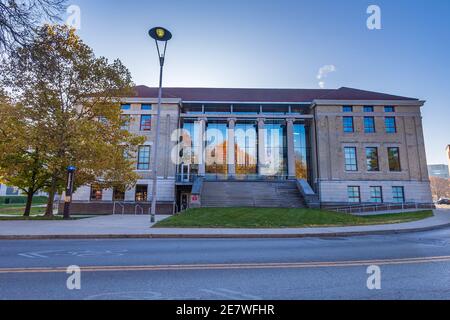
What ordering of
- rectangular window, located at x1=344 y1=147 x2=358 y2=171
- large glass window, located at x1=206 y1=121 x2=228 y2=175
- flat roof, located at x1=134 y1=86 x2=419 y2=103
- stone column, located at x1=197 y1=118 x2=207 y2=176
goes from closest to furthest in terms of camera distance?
rectangular window, located at x1=344 y1=147 x2=358 y2=171
stone column, located at x1=197 y1=118 x2=207 y2=176
flat roof, located at x1=134 y1=86 x2=419 y2=103
large glass window, located at x1=206 y1=121 x2=228 y2=175

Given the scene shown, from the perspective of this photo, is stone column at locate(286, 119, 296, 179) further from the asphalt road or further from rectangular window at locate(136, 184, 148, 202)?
the asphalt road

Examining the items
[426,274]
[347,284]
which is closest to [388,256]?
[426,274]

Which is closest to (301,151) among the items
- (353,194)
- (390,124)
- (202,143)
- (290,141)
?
(290,141)

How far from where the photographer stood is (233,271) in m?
5.03

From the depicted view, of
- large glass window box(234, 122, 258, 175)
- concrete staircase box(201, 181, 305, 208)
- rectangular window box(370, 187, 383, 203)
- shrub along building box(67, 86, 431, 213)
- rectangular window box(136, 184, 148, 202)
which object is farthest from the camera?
large glass window box(234, 122, 258, 175)

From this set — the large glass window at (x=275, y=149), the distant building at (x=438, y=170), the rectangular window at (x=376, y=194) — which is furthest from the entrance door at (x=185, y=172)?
the distant building at (x=438, y=170)

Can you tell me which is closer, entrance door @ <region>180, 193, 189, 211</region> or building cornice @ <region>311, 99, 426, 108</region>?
building cornice @ <region>311, 99, 426, 108</region>

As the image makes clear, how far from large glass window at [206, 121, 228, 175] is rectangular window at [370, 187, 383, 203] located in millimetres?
16818

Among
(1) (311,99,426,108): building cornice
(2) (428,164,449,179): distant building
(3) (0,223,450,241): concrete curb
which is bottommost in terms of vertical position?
(3) (0,223,450,241): concrete curb

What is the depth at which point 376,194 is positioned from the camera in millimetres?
28781

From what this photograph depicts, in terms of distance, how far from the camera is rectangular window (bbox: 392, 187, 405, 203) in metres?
28.5

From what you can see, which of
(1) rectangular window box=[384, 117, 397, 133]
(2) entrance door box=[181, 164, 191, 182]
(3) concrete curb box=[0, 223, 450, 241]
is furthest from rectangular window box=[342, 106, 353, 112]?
(3) concrete curb box=[0, 223, 450, 241]

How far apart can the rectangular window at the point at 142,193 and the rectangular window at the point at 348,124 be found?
24449 mm
